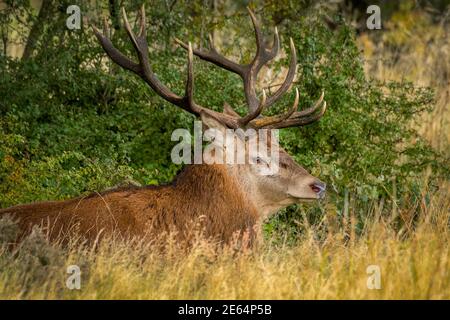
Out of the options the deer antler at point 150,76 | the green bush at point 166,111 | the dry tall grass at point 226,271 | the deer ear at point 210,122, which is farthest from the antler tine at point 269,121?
the green bush at point 166,111

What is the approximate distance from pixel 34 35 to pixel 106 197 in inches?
153

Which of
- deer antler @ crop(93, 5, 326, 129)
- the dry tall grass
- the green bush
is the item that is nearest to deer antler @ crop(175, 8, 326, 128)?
deer antler @ crop(93, 5, 326, 129)

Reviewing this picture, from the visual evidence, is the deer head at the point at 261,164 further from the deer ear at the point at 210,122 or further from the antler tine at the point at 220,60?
the antler tine at the point at 220,60

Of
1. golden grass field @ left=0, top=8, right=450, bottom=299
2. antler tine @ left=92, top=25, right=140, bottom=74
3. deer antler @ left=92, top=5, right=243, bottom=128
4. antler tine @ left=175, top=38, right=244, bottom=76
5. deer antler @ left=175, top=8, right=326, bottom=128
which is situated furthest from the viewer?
antler tine @ left=175, top=38, right=244, bottom=76

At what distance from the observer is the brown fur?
662 cm

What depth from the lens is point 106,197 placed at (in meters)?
6.84

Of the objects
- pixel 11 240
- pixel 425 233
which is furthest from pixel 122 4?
pixel 425 233

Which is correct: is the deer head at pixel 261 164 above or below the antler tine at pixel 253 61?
below

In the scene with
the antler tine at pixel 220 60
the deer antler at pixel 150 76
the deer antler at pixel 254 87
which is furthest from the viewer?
the antler tine at pixel 220 60

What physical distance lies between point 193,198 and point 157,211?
1.00 ft

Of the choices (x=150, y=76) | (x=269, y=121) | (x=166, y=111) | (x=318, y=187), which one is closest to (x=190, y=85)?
(x=150, y=76)

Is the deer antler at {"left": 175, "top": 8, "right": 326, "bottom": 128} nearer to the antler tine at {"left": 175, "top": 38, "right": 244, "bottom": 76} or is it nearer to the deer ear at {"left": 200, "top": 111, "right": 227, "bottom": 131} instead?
the antler tine at {"left": 175, "top": 38, "right": 244, "bottom": 76}

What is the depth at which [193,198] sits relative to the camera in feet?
23.0

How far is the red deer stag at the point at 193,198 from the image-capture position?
666 centimetres
